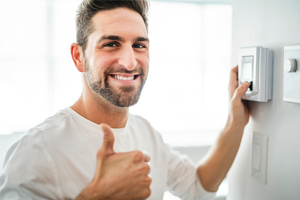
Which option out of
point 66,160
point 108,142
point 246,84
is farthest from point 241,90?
point 66,160

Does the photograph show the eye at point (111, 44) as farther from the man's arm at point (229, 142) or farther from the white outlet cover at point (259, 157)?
the white outlet cover at point (259, 157)

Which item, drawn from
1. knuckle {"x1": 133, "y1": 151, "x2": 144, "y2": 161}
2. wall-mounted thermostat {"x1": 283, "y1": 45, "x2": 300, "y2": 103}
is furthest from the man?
wall-mounted thermostat {"x1": 283, "y1": 45, "x2": 300, "y2": 103}

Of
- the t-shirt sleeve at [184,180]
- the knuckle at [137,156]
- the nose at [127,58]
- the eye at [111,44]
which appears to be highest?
the eye at [111,44]

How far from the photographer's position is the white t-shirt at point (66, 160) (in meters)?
0.73

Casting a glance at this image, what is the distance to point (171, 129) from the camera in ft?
13.2

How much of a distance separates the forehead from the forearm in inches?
20.1

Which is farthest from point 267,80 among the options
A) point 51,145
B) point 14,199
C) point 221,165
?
point 14,199

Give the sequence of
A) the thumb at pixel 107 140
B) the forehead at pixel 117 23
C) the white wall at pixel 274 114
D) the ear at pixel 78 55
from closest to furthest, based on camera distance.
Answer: the thumb at pixel 107 140 < the white wall at pixel 274 114 < the forehead at pixel 117 23 < the ear at pixel 78 55

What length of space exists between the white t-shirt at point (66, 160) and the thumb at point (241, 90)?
390 mm

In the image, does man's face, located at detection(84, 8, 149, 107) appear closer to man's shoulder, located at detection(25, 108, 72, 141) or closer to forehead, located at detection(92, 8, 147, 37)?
forehead, located at detection(92, 8, 147, 37)

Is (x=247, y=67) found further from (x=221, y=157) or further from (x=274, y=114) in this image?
(x=221, y=157)

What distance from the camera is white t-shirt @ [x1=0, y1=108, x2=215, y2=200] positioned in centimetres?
73

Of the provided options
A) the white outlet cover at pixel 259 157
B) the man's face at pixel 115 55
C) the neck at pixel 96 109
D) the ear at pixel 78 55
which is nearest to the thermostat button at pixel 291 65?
the white outlet cover at pixel 259 157

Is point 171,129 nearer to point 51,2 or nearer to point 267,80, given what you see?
point 51,2
